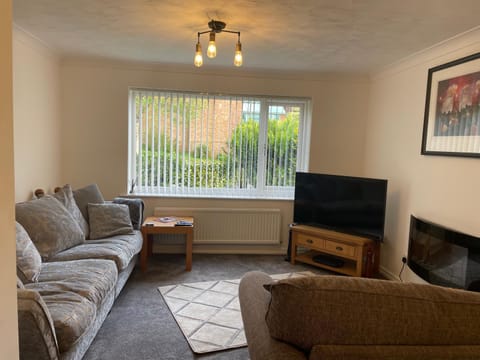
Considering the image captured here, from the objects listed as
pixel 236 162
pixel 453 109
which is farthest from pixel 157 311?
pixel 453 109

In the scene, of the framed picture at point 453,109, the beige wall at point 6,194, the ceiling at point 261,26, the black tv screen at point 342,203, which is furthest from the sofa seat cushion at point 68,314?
the framed picture at point 453,109

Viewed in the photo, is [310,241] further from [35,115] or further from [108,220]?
[35,115]

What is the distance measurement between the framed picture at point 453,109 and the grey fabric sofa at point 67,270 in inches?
116

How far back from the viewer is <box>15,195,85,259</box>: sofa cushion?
2758 mm

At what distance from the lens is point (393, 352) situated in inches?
42.6

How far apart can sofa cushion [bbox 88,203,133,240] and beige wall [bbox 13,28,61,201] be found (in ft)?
2.16

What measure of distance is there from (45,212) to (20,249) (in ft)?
2.38

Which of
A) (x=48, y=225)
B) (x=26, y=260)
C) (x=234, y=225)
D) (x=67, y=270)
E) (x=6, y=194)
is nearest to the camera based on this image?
(x=6, y=194)

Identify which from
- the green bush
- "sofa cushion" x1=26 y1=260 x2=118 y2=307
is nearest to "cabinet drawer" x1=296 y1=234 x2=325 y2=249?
the green bush

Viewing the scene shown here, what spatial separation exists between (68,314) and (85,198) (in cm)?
196

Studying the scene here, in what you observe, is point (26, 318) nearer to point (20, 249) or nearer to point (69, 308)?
point (69, 308)

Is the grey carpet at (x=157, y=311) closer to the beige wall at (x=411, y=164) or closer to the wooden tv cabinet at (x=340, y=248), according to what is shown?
the wooden tv cabinet at (x=340, y=248)

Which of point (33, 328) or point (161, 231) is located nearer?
point (33, 328)

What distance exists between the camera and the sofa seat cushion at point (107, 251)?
288cm
